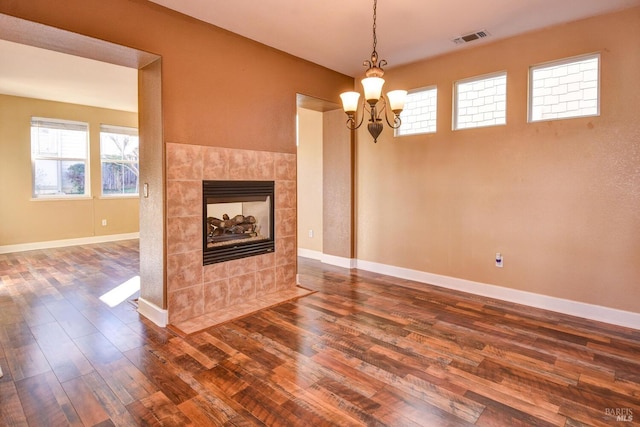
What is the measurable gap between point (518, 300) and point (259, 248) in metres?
2.89

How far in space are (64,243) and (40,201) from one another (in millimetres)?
907

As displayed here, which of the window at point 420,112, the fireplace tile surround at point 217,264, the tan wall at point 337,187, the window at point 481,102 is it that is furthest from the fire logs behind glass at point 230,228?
the window at point 481,102

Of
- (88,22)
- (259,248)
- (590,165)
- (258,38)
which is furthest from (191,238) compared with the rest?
(590,165)

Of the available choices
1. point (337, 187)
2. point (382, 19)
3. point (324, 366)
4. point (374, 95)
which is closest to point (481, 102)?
point (382, 19)

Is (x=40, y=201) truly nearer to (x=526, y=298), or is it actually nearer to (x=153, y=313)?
(x=153, y=313)

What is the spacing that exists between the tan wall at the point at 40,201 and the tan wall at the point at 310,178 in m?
4.32

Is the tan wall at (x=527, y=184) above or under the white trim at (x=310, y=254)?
above

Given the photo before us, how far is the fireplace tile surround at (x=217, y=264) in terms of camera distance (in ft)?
10.6

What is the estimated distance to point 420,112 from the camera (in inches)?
180

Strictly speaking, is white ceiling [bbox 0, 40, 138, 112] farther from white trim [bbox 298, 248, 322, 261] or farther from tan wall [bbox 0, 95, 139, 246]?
white trim [bbox 298, 248, 322, 261]

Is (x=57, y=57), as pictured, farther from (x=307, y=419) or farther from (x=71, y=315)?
(x=307, y=419)

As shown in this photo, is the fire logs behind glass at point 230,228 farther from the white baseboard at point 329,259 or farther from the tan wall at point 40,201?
the tan wall at point 40,201

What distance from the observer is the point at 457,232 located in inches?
168

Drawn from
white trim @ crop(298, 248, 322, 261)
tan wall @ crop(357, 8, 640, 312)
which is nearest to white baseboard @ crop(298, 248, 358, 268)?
white trim @ crop(298, 248, 322, 261)
